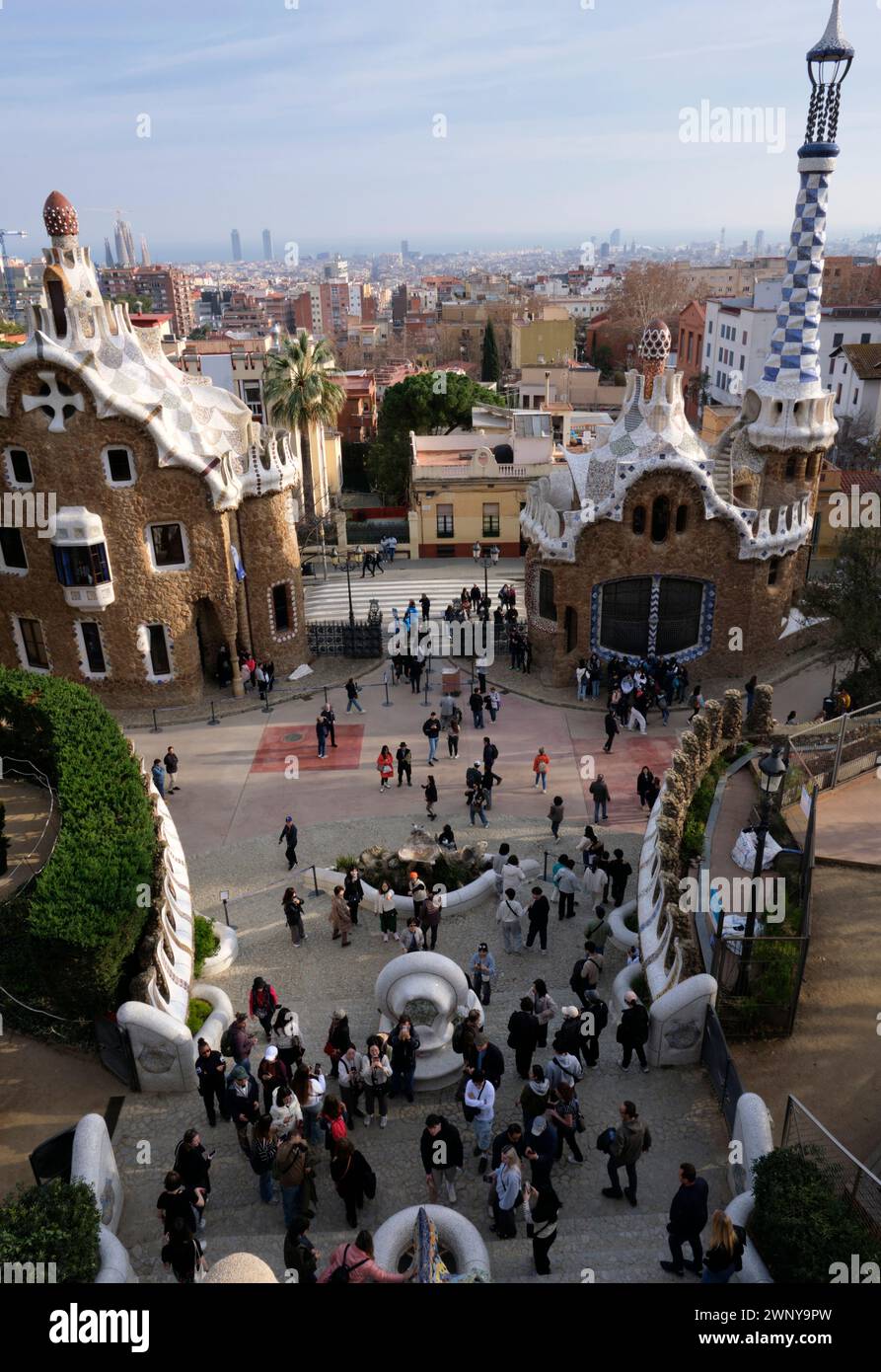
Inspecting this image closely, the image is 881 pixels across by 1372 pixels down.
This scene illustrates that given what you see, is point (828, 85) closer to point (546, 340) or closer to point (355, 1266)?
point (355, 1266)

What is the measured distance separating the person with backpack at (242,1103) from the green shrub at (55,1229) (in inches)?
82.4

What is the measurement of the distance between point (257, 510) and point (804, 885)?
67.3 ft

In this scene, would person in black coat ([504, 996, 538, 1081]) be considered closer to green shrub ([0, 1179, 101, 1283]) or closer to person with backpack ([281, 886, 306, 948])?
person with backpack ([281, 886, 306, 948])

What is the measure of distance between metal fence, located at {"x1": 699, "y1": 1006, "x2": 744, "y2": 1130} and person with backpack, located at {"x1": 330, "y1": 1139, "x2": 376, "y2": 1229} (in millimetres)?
4778

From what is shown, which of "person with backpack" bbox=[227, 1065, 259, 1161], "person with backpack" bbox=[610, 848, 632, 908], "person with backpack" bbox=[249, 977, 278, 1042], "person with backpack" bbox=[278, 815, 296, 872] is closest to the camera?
"person with backpack" bbox=[227, 1065, 259, 1161]

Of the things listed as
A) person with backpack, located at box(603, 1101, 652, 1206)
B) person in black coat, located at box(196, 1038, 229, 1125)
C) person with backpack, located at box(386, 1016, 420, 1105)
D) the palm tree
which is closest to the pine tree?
the palm tree

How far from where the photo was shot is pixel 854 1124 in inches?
486

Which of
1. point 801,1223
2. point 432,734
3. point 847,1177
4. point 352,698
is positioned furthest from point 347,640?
point 801,1223

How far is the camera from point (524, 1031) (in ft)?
43.4

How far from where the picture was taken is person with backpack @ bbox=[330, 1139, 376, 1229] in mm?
11094

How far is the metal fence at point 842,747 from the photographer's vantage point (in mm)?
20766

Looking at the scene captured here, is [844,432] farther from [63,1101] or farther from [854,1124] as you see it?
[63,1101]

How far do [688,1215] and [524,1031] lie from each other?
3522 millimetres
